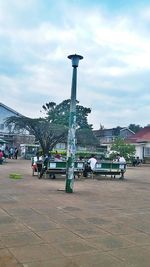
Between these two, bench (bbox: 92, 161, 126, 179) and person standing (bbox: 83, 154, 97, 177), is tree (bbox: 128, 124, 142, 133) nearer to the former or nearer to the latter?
bench (bbox: 92, 161, 126, 179)

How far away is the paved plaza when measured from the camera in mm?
5438

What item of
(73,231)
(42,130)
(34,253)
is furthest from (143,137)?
(34,253)

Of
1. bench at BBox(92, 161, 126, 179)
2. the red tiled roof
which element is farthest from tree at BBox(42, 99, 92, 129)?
bench at BBox(92, 161, 126, 179)

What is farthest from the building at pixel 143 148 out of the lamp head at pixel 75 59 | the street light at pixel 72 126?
the lamp head at pixel 75 59

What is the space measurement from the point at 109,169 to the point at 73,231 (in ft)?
44.1

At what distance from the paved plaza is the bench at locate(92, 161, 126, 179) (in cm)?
813

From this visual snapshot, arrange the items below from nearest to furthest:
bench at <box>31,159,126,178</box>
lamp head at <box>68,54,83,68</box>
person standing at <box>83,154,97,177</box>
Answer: lamp head at <box>68,54,83,68</box>
bench at <box>31,159,126,178</box>
person standing at <box>83,154,97,177</box>

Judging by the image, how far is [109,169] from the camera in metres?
20.4

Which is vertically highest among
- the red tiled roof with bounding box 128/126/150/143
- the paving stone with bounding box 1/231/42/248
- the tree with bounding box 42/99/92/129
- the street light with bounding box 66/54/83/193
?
the tree with bounding box 42/99/92/129

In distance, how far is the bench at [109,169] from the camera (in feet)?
66.4

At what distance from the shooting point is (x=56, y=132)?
43.4 meters

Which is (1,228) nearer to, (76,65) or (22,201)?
(22,201)

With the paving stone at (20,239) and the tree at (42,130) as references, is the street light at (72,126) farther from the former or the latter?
the tree at (42,130)

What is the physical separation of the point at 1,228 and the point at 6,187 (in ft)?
22.3
